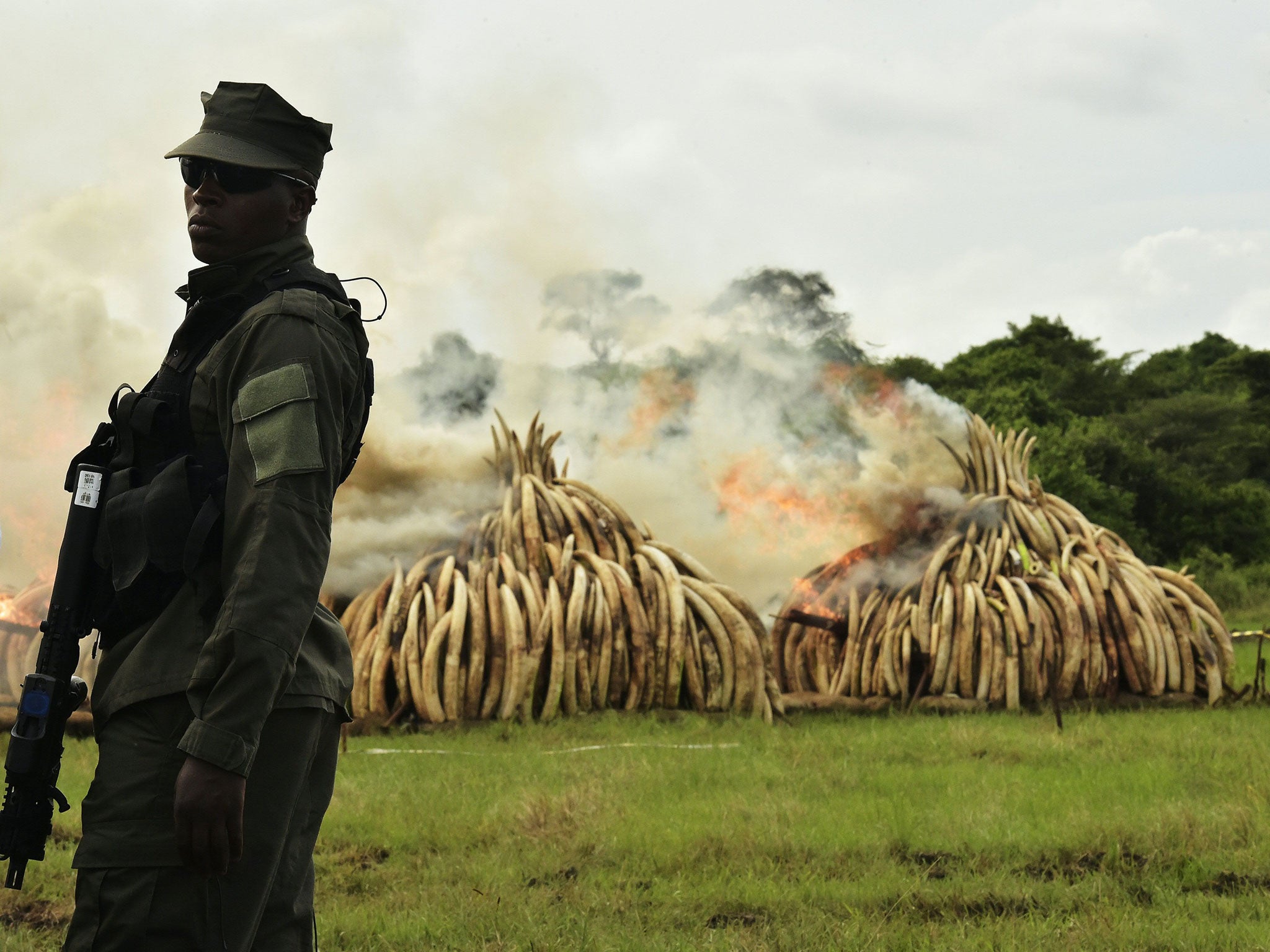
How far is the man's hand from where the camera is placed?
2145 millimetres

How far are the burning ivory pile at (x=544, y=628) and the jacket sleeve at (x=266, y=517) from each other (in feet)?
16.1

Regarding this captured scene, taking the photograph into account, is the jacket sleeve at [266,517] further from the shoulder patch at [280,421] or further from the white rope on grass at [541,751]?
the white rope on grass at [541,751]

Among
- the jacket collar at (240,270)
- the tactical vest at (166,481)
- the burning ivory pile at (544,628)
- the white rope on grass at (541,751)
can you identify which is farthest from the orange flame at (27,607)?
the jacket collar at (240,270)

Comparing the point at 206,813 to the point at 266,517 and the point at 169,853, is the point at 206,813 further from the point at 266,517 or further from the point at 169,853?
the point at 266,517

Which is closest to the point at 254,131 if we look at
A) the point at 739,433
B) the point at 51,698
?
the point at 51,698

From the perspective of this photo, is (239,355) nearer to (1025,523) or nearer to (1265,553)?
(1025,523)

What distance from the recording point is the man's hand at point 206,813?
84.4 inches

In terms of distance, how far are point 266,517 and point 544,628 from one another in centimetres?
517

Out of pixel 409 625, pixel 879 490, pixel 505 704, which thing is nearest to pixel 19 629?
pixel 409 625

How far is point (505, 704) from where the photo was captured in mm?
7301

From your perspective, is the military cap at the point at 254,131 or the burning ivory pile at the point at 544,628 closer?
the military cap at the point at 254,131

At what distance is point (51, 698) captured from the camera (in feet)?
7.79

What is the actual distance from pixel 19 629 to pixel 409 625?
2.05 m

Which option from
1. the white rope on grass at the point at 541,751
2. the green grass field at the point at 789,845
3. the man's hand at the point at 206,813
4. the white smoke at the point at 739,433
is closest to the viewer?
the man's hand at the point at 206,813
